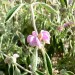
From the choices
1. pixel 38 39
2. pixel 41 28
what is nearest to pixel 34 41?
pixel 38 39

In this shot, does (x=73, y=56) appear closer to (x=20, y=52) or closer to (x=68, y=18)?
(x=68, y=18)

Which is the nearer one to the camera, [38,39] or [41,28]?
[38,39]

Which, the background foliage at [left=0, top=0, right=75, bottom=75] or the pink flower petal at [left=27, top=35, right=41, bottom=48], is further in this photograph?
the background foliage at [left=0, top=0, right=75, bottom=75]

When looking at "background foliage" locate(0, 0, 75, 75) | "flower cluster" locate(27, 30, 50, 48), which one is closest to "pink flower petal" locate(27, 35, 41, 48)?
"flower cluster" locate(27, 30, 50, 48)

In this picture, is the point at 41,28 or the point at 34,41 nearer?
the point at 34,41

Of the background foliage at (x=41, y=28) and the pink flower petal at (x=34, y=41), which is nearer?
the pink flower petal at (x=34, y=41)

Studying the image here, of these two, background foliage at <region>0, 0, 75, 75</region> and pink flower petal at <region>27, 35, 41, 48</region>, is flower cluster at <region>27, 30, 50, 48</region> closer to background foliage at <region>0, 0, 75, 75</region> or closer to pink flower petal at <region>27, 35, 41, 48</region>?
pink flower petal at <region>27, 35, 41, 48</region>

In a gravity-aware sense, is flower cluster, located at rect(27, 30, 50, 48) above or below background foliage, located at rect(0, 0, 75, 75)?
above

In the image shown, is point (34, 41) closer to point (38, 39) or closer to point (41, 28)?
point (38, 39)

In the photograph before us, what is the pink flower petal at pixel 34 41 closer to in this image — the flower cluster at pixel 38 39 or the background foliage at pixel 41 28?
the flower cluster at pixel 38 39

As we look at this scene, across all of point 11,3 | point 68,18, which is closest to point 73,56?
point 68,18

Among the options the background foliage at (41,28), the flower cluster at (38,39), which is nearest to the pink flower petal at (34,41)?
the flower cluster at (38,39)
